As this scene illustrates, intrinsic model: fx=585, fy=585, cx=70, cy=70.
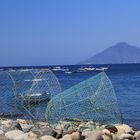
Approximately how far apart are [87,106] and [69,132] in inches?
88.3

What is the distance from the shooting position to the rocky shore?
17.8m

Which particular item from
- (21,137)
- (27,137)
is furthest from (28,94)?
(27,137)

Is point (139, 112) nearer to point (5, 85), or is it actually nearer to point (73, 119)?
point (5, 85)

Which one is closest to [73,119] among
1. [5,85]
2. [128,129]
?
[128,129]

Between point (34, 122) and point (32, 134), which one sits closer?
point (32, 134)

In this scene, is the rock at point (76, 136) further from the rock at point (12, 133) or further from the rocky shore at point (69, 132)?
the rock at point (12, 133)

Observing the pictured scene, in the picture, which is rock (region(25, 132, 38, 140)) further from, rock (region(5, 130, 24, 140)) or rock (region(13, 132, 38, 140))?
rock (region(5, 130, 24, 140))

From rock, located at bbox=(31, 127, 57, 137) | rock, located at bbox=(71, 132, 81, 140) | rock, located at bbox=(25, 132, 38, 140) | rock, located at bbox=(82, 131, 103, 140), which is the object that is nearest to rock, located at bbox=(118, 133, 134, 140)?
rock, located at bbox=(82, 131, 103, 140)

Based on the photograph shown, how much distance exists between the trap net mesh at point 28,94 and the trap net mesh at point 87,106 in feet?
8.43

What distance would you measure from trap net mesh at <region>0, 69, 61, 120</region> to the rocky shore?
3.13m

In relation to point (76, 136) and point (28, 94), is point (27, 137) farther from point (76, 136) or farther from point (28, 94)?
point (28, 94)

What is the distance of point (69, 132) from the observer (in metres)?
18.7

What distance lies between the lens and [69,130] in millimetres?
19234

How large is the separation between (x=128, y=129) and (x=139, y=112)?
9681mm
